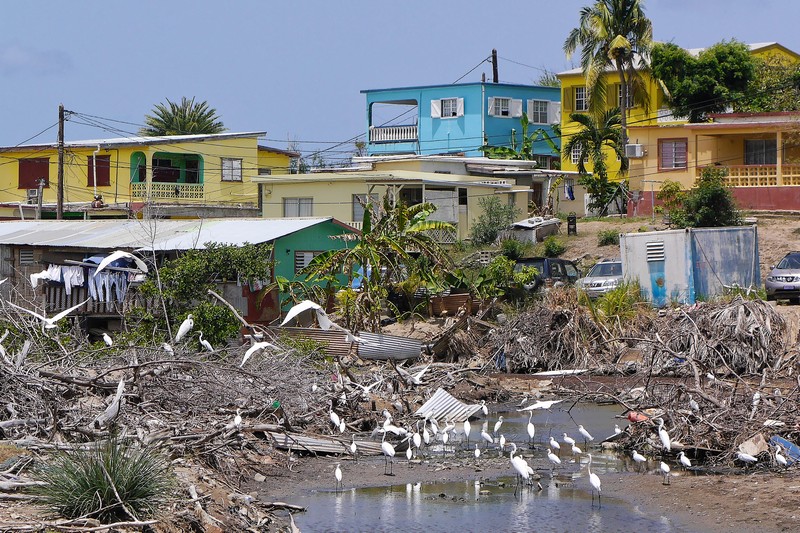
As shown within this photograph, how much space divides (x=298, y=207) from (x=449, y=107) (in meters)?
16.9

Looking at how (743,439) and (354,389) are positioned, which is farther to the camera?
(354,389)

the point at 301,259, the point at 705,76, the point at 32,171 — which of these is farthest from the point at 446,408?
the point at 32,171

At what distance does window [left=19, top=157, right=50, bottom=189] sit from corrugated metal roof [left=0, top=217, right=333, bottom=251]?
19.6 meters

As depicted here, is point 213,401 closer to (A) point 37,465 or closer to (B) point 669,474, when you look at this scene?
(A) point 37,465

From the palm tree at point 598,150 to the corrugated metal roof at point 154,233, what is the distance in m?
17.2

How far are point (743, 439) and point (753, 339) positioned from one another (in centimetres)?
694

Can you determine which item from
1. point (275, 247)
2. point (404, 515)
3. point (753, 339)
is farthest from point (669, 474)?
point (275, 247)

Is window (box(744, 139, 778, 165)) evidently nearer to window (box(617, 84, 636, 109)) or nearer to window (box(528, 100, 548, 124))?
window (box(617, 84, 636, 109))

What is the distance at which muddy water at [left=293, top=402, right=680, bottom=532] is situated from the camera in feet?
38.7

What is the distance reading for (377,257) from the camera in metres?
24.7

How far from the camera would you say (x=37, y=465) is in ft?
35.7

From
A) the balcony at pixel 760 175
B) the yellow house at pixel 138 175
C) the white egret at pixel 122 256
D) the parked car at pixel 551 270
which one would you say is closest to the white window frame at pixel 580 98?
the balcony at pixel 760 175

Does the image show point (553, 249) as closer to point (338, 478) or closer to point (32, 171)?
point (338, 478)

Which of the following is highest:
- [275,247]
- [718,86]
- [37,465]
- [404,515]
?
[718,86]
